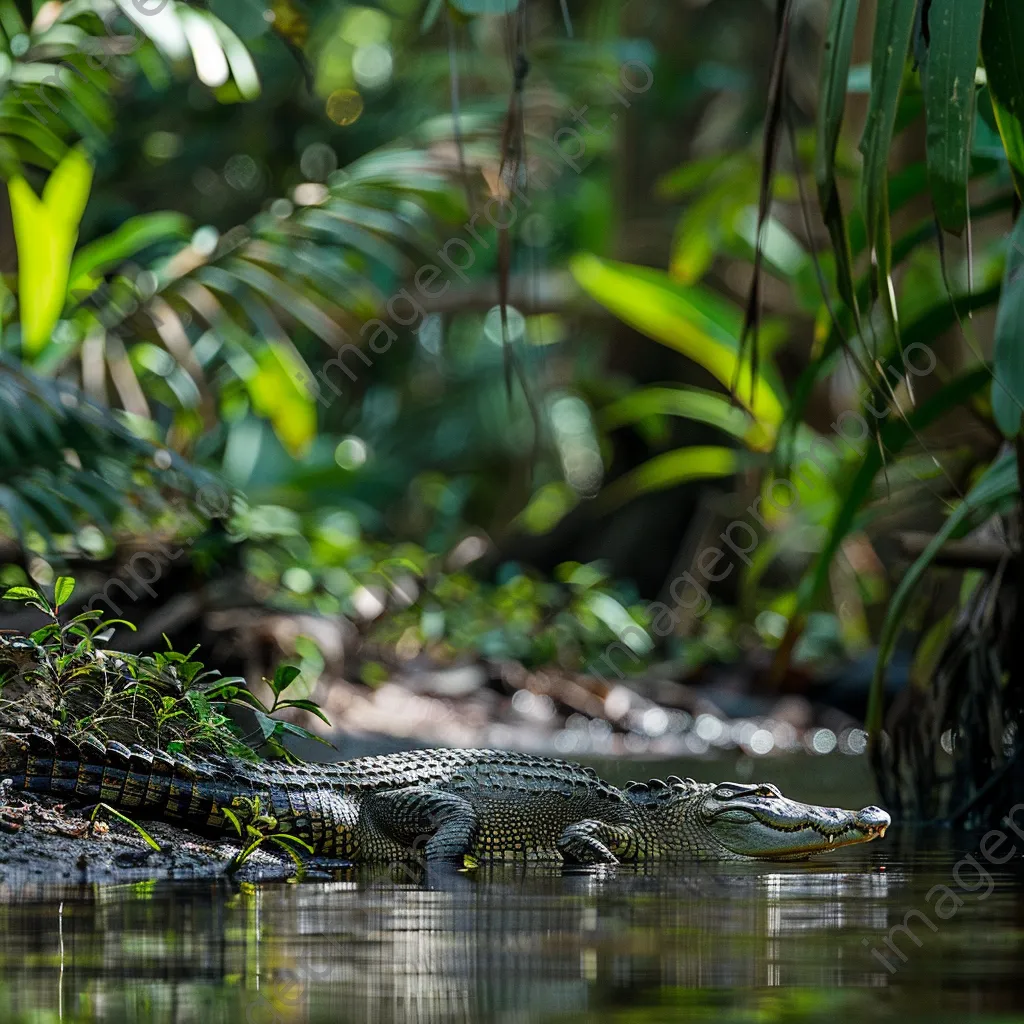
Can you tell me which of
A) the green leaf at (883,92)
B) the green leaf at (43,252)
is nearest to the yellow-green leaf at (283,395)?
the green leaf at (43,252)

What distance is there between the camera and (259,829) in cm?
367

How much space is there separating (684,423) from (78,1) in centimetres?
754

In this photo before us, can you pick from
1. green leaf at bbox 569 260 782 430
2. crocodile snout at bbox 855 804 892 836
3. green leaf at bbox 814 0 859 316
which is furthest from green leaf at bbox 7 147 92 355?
green leaf at bbox 814 0 859 316

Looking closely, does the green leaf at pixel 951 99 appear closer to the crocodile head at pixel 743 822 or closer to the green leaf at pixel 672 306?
the crocodile head at pixel 743 822

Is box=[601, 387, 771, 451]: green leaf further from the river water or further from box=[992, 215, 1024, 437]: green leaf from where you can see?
the river water

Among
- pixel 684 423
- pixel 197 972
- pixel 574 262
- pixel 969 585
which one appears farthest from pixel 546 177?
pixel 197 972

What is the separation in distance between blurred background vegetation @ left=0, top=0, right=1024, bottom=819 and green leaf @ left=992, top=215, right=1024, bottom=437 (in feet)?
0.04

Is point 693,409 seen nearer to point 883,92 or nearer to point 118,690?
point 118,690

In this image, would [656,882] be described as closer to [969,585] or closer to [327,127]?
[969,585]

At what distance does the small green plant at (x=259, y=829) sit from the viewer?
3.54 metres

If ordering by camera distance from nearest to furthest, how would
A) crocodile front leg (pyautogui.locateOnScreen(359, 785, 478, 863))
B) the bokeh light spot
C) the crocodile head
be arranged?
1. the crocodile head
2. crocodile front leg (pyautogui.locateOnScreen(359, 785, 478, 863))
3. the bokeh light spot

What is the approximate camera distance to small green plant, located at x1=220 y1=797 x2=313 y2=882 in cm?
354

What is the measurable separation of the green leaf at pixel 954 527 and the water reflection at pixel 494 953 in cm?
133

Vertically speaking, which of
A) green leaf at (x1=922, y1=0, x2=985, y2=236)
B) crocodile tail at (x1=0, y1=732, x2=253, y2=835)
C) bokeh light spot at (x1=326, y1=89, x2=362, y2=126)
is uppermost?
bokeh light spot at (x1=326, y1=89, x2=362, y2=126)
